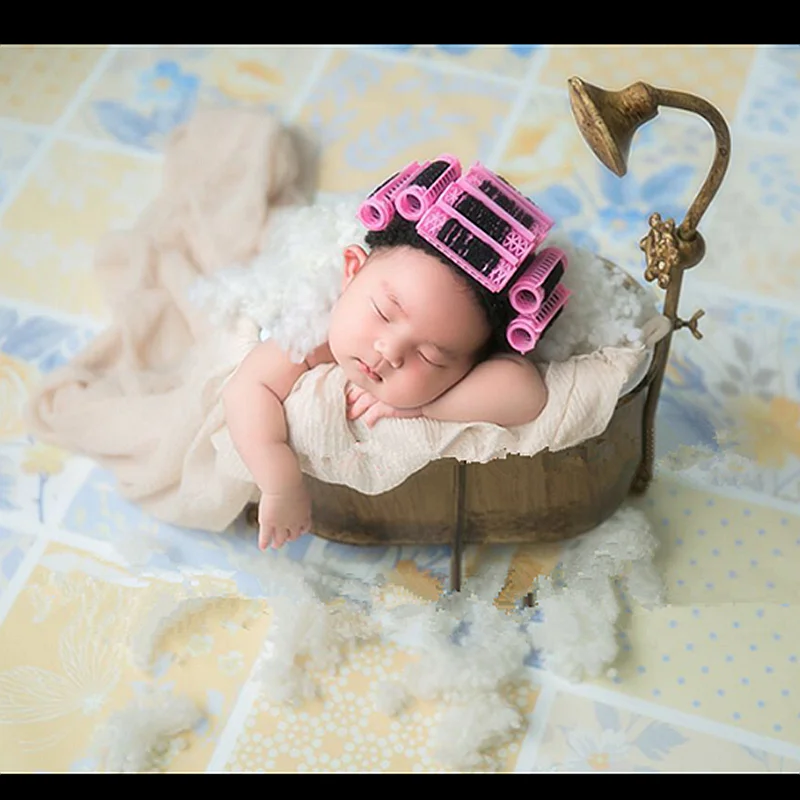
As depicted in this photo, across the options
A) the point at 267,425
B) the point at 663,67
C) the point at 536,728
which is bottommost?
the point at 536,728

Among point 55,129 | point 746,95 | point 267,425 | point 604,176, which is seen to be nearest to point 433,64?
point 604,176

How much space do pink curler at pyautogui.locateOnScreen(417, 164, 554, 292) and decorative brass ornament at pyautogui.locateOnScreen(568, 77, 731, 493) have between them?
0.08 meters

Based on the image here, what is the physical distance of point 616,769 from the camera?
3.93 feet

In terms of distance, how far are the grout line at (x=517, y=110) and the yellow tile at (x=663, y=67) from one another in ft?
0.05

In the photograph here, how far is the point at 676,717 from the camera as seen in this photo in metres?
1.23

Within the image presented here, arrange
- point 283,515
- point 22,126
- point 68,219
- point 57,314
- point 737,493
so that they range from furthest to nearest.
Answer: point 22,126, point 68,219, point 57,314, point 737,493, point 283,515

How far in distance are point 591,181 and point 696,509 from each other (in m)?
0.55

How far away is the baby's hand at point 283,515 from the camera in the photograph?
115 cm

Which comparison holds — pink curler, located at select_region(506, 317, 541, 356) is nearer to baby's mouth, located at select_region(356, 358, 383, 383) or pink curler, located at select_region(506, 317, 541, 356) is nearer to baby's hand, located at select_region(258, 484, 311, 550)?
baby's mouth, located at select_region(356, 358, 383, 383)

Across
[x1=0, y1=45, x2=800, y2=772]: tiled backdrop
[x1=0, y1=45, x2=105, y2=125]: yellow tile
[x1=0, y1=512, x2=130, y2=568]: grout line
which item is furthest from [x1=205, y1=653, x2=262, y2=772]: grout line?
[x1=0, y1=45, x2=105, y2=125]: yellow tile

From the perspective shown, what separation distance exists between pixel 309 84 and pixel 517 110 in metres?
0.34

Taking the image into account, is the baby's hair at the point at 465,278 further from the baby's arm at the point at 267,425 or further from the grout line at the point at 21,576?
the grout line at the point at 21,576

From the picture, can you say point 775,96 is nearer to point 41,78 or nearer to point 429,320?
point 429,320

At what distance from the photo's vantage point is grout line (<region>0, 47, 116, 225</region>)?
5.58 feet
